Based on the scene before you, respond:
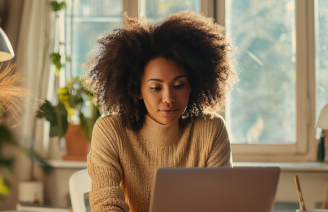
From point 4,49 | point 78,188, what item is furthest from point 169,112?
point 4,49

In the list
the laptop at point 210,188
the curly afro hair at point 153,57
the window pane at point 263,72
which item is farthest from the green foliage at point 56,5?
the laptop at point 210,188

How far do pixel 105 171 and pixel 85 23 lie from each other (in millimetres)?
1766

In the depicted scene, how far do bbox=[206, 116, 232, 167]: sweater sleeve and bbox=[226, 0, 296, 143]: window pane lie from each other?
1232mm

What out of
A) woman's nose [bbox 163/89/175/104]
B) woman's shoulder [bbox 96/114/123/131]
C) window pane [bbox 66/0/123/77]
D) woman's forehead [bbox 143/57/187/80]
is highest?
window pane [bbox 66/0/123/77]

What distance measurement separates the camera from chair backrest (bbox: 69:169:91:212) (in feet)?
4.37

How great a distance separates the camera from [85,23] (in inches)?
113

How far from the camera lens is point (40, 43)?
8.83 feet

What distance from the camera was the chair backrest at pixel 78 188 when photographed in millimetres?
1331

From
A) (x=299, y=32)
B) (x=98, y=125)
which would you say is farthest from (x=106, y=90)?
(x=299, y=32)

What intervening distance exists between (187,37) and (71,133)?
1.50 m

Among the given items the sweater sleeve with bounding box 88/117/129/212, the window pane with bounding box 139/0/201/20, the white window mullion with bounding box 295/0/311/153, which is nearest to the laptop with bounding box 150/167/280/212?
the sweater sleeve with bounding box 88/117/129/212

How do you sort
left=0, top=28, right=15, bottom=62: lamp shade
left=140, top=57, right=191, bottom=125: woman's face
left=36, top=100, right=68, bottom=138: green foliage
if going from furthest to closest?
left=36, top=100, right=68, bottom=138: green foliage → left=0, top=28, right=15, bottom=62: lamp shade → left=140, top=57, right=191, bottom=125: woman's face

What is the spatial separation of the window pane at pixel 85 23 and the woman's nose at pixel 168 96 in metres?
1.60

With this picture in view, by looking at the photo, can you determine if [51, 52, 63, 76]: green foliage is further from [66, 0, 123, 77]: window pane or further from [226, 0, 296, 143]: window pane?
[226, 0, 296, 143]: window pane
